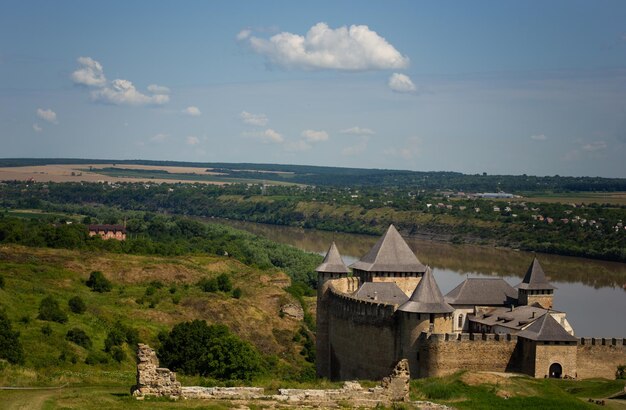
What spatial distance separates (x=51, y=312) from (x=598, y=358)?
71.3ft

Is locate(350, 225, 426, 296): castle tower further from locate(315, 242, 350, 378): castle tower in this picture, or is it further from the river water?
the river water

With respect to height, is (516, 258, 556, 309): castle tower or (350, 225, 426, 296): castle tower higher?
(350, 225, 426, 296): castle tower

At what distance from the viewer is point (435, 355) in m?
27.5

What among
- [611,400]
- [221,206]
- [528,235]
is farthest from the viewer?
[221,206]

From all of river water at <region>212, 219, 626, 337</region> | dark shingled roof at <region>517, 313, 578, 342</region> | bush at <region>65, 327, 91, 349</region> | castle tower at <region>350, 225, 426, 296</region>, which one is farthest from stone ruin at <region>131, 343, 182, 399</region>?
river water at <region>212, 219, 626, 337</region>

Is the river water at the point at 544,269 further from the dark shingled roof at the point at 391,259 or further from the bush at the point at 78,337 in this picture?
the bush at the point at 78,337

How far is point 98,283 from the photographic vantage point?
50.7 metres

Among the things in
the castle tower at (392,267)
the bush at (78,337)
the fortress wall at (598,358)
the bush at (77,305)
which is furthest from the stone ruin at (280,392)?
the bush at (77,305)

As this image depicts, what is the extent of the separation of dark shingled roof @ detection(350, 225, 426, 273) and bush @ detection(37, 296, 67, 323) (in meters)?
13.0

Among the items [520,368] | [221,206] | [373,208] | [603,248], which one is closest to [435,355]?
[520,368]

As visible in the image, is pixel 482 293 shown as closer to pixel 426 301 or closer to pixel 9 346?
pixel 426 301

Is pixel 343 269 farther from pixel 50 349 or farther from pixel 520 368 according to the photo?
pixel 50 349

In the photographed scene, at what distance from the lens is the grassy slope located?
3572 centimetres

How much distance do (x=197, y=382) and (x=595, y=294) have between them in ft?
156
